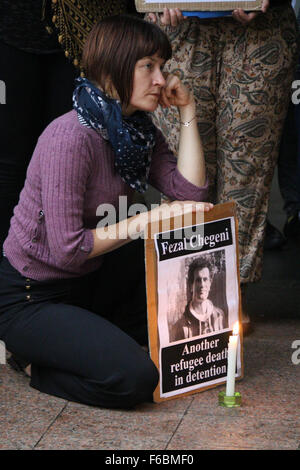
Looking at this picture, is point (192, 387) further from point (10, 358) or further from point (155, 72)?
point (155, 72)

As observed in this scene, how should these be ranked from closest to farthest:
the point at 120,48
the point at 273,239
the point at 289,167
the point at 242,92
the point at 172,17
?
1. the point at 120,48
2. the point at 172,17
3. the point at 242,92
4. the point at 273,239
5. the point at 289,167

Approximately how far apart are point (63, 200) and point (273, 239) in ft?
A: 6.69

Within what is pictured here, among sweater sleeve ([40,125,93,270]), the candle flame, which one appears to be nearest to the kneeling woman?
sweater sleeve ([40,125,93,270])

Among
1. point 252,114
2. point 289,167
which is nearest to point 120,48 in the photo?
point 252,114

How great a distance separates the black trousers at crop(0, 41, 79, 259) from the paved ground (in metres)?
0.59

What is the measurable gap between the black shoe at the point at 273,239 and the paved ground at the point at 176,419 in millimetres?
1402

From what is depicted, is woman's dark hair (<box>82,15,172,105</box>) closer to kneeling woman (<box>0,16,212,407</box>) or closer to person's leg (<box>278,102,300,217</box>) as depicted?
kneeling woman (<box>0,16,212,407</box>)

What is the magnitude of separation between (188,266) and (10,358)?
0.65 m

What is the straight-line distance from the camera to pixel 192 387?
254 centimetres

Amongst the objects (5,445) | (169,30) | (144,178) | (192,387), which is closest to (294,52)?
(169,30)

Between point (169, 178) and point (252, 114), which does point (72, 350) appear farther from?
point (252, 114)

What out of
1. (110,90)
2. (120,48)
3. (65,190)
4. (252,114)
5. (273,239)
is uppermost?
(120,48)

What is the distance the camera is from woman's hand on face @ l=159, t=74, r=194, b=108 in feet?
8.72

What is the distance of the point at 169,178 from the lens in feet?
9.09
